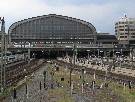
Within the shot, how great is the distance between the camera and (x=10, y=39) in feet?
636

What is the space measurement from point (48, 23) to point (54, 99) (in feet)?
526

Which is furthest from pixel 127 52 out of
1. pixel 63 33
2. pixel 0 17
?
pixel 0 17

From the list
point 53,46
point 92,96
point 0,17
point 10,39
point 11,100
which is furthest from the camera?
point 10,39

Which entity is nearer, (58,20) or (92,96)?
(92,96)

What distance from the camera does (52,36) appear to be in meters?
199

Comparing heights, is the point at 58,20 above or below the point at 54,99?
above

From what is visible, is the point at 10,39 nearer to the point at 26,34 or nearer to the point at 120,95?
the point at 26,34

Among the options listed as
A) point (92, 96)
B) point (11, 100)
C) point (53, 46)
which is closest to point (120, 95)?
point (92, 96)

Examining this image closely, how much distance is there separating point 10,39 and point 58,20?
25.7 meters

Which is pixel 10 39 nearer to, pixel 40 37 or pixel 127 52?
pixel 40 37

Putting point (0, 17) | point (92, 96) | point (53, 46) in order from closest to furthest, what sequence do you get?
point (92, 96) → point (0, 17) → point (53, 46)

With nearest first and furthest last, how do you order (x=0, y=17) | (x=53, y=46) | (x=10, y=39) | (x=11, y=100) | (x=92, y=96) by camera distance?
(x=11, y=100) → (x=92, y=96) → (x=0, y=17) → (x=53, y=46) → (x=10, y=39)

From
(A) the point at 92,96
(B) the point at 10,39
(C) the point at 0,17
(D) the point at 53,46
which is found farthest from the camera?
(B) the point at 10,39

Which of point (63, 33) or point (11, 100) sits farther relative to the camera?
point (63, 33)
